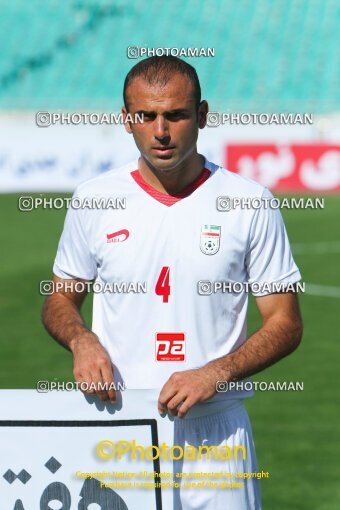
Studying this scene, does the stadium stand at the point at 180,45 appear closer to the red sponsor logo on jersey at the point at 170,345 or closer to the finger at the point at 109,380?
the red sponsor logo on jersey at the point at 170,345

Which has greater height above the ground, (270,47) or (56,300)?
(270,47)

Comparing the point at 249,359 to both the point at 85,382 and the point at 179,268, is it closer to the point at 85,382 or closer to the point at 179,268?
the point at 179,268

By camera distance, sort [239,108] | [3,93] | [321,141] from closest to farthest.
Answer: [321,141] → [239,108] → [3,93]

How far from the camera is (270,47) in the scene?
2998 centimetres

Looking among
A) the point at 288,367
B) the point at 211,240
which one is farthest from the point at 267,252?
the point at 288,367

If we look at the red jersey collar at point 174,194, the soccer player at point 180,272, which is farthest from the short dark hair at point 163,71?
the red jersey collar at point 174,194

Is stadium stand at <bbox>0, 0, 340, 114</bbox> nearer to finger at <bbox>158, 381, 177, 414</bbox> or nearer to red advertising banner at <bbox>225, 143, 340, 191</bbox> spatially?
red advertising banner at <bbox>225, 143, 340, 191</bbox>

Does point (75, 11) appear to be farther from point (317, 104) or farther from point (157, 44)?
point (317, 104)

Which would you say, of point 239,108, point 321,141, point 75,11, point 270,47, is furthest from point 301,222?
point 75,11

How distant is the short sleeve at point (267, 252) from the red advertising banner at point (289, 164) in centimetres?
1735

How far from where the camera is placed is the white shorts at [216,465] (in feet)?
11.6

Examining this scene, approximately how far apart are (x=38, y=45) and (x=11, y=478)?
27.3 metres

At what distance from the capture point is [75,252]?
3.72 metres

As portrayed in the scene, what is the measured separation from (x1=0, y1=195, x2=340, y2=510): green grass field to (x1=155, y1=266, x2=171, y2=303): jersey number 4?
10.5 ft
